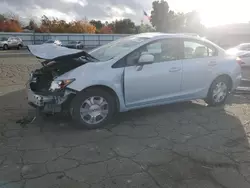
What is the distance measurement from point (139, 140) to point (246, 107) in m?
3.09

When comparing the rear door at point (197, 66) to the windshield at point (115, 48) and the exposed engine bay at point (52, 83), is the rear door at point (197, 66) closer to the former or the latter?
the windshield at point (115, 48)

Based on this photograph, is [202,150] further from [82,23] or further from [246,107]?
[82,23]

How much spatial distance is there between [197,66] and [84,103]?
95.6 inches

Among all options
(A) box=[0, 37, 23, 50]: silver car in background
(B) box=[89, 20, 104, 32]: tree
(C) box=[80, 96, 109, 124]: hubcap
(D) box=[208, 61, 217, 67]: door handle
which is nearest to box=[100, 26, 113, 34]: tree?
(B) box=[89, 20, 104, 32]: tree

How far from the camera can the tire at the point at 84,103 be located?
409 centimetres

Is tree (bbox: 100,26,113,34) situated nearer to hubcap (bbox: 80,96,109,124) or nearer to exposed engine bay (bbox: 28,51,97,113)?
exposed engine bay (bbox: 28,51,97,113)

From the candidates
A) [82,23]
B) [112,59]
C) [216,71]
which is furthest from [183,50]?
[82,23]

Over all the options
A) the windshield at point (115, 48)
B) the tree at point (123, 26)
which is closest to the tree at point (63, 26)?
the tree at point (123, 26)

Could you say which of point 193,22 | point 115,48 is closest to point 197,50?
point 115,48

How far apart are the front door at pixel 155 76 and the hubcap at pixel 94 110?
0.44 m

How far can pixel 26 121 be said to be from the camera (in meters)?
4.55

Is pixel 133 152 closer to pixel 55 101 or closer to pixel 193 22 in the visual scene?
pixel 55 101

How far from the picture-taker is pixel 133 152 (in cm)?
349

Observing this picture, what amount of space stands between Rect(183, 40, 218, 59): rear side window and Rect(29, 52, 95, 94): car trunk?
1.92 m
